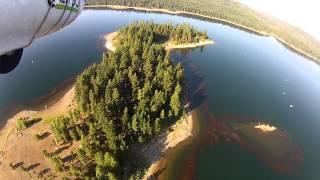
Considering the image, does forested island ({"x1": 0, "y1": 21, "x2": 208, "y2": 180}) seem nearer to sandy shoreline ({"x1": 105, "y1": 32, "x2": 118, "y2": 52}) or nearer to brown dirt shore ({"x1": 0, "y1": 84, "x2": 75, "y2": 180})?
brown dirt shore ({"x1": 0, "y1": 84, "x2": 75, "y2": 180})

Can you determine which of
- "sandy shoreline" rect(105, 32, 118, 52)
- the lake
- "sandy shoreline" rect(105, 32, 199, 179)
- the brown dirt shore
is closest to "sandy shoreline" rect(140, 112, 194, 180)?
"sandy shoreline" rect(105, 32, 199, 179)

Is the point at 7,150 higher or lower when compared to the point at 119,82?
lower

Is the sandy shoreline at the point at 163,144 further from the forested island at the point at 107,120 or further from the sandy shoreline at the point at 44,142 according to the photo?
the forested island at the point at 107,120

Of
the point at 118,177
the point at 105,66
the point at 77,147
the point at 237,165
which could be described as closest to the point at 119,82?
the point at 105,66

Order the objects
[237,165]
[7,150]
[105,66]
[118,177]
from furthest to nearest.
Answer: [105,66] → [237,165] → [7,150] → [118,177]

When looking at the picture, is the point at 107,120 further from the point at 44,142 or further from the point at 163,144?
the point at 44,142

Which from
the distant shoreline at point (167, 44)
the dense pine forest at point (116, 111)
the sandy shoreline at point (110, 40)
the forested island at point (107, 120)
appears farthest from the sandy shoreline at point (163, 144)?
the distant shoreline at point (167, 44)

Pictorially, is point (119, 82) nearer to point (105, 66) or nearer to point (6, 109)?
point (105, 66)
